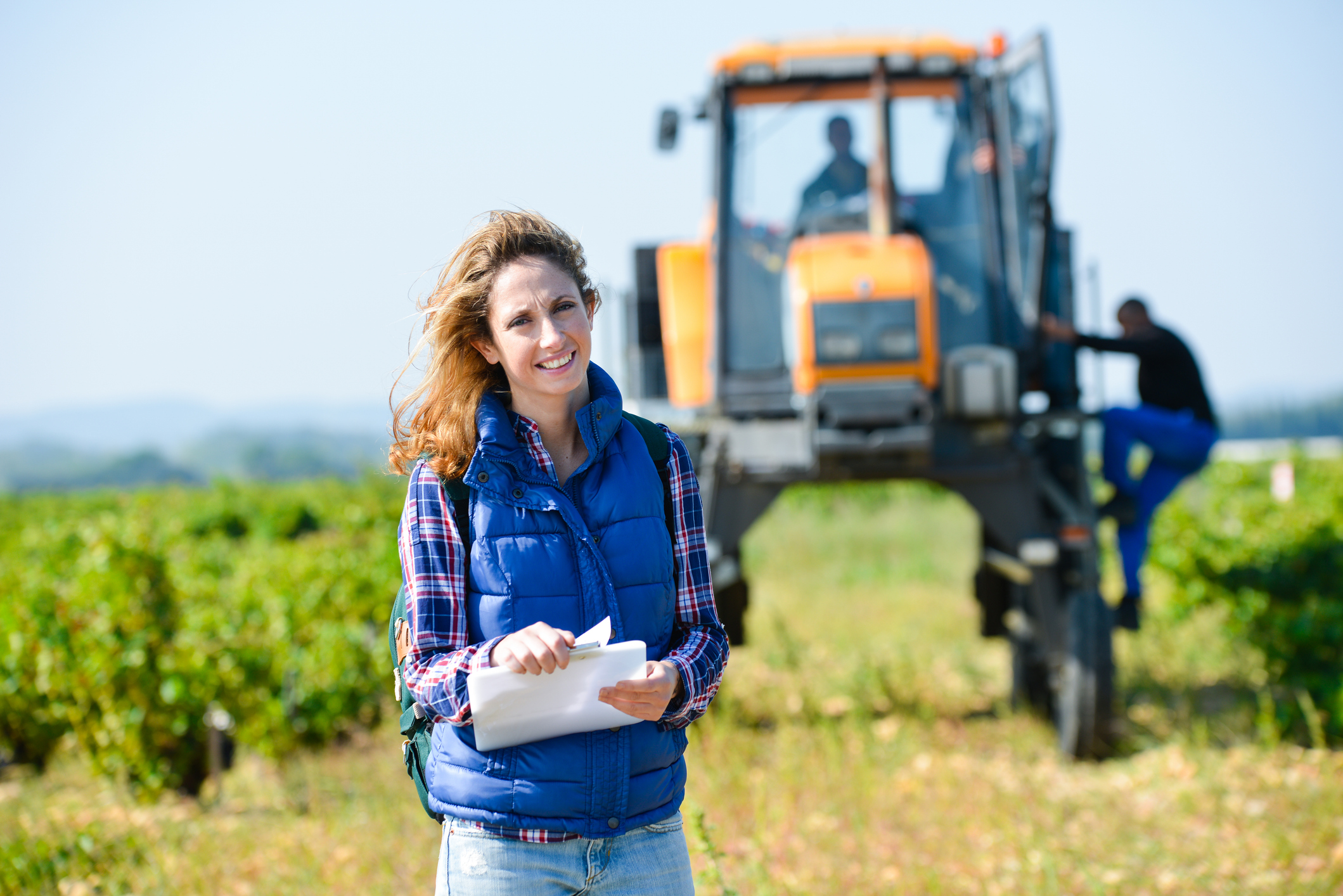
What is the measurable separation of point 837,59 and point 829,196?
74cm

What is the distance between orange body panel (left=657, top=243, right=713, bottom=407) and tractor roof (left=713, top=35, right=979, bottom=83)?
3.42 feet

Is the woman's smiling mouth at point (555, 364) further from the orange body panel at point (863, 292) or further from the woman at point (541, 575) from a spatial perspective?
the orange body panel at point (863, 292)

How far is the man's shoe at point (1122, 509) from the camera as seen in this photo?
6395mm

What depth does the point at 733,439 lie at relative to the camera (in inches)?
232

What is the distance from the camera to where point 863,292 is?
5.64 m

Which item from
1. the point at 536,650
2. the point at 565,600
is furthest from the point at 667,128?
the point at 536,650

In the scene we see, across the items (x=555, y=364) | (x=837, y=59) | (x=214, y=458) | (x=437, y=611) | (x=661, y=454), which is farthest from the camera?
(x=214, y=458)

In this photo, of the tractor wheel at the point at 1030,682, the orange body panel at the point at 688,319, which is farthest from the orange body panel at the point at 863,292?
the tractor wheel at the point at 1030,682

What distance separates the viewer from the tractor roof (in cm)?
604

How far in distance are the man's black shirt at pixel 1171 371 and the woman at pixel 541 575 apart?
4.97 meters

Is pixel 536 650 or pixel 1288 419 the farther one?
pixel 1288 419

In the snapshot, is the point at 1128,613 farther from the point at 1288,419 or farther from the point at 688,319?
the point at 1288,419

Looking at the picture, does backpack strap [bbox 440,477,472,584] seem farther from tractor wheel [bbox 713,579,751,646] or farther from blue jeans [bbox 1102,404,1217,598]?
blue jeans [bbox 1102,404,1217,598]

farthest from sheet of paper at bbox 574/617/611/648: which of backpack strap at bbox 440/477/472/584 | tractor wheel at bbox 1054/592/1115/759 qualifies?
tractor wheel at bbox 1054/592/1115/759
